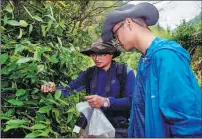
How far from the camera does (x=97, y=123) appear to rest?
9.48 feet

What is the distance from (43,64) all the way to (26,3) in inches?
35.0

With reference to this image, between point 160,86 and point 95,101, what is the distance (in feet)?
3.84

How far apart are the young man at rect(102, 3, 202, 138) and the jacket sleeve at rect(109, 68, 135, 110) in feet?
2.89

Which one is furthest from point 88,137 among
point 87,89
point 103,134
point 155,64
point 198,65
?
point 198,65

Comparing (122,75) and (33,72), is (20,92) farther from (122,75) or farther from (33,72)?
(122,75)

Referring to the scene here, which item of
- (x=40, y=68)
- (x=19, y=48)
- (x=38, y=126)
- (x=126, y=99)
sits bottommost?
(x=126, y=99)

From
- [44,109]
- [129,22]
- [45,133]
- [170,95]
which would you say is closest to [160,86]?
[170,95]

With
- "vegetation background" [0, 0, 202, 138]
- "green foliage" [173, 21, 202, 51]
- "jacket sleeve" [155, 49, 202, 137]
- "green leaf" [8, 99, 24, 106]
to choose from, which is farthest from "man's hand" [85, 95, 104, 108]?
"green foliage" [173, 21, 202, 51]

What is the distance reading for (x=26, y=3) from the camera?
3.04m

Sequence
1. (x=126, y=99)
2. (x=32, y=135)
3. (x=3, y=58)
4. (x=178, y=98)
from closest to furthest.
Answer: (x=178, y=98) → (x=32, y=135) → (x=3, y=58) → (x=126, y=99)

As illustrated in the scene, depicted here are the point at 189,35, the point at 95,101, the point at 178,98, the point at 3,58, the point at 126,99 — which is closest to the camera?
the point at 178,98

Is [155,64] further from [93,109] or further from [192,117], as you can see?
[93,109]

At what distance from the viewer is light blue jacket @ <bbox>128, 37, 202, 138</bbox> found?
5.35 feet

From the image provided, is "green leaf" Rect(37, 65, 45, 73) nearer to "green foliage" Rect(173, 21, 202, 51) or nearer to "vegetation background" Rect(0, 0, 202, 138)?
"vegetation background" Rect(0, 0, 202, 138)
